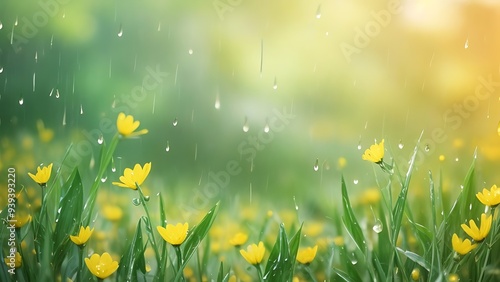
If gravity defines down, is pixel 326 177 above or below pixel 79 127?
below

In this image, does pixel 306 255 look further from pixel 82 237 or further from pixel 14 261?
pixel 14 261

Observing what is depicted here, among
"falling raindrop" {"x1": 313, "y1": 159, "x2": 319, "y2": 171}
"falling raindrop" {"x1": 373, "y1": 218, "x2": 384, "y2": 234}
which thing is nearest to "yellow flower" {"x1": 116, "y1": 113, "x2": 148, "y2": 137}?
"falling raindrop" {"x1": 313, "y1": 159, "x2": 319, "y2": 171}

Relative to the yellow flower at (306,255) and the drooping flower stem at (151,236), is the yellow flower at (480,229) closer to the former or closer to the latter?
the yellow flower at (306,255)

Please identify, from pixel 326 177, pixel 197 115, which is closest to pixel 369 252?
pixel 326 177

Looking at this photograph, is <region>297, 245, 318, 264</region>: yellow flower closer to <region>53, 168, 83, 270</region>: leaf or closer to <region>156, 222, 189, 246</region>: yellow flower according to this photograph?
<region>156, 222, 189, 246</region>: yellow flower

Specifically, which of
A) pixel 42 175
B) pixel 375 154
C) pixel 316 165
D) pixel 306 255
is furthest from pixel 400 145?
pixel 42 175

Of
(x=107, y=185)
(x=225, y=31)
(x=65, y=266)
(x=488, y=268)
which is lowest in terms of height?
(x=488, y=268)

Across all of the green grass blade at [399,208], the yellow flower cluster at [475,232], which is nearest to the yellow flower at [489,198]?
the yellow flower cluster at [475,232]

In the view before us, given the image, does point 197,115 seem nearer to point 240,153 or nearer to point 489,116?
point 240,153
